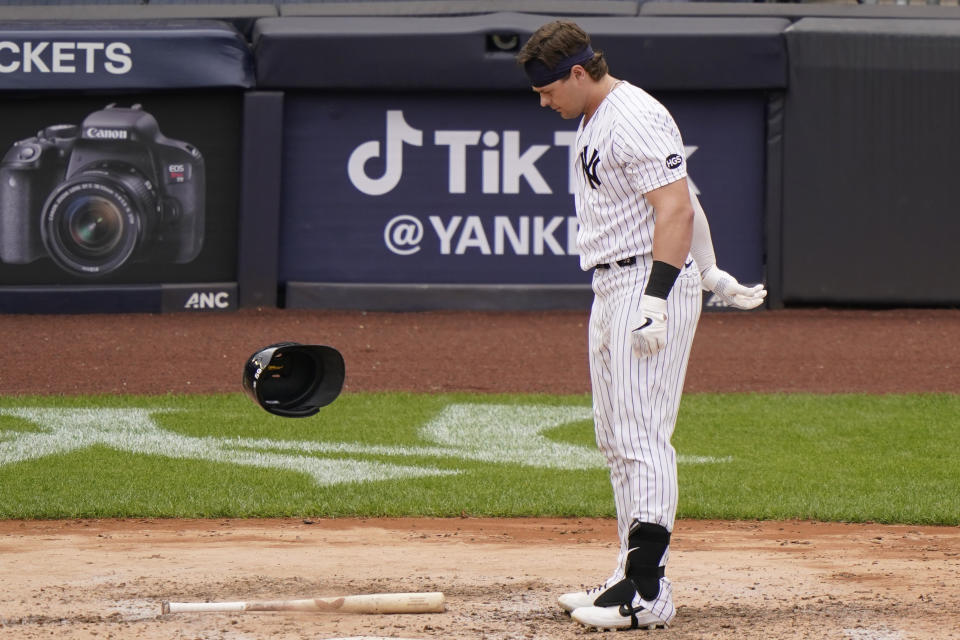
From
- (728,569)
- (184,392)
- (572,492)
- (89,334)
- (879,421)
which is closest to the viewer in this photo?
(728,569)

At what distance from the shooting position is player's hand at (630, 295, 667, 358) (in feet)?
11.9

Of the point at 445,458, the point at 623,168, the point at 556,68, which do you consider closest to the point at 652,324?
the point at 623,168

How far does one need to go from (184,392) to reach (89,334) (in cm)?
253

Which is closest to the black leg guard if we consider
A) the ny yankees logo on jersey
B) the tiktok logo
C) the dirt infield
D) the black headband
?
the dirt infield

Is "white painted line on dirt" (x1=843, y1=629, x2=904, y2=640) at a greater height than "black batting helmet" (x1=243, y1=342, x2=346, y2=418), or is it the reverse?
"black batting helmet" (x1=243, y1=342, x2=346, y2=418)

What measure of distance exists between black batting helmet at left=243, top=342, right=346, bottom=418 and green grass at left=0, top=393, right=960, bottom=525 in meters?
1.71

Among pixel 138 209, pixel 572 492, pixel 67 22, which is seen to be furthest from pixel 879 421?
pixel 67 22

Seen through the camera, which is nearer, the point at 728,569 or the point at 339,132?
the point at 728,569

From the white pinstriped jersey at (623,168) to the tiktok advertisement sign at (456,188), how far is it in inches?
349

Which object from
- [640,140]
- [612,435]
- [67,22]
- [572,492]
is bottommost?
[572,492]

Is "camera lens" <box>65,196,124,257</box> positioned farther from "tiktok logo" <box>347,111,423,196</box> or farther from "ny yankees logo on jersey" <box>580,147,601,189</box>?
"ny yankees logo on jersey" <box>580,147,601,189</box>

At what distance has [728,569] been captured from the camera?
15.3ft

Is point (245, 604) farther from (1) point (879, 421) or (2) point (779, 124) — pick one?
(2) point (779, 124)

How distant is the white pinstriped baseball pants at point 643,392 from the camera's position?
3766 mm
